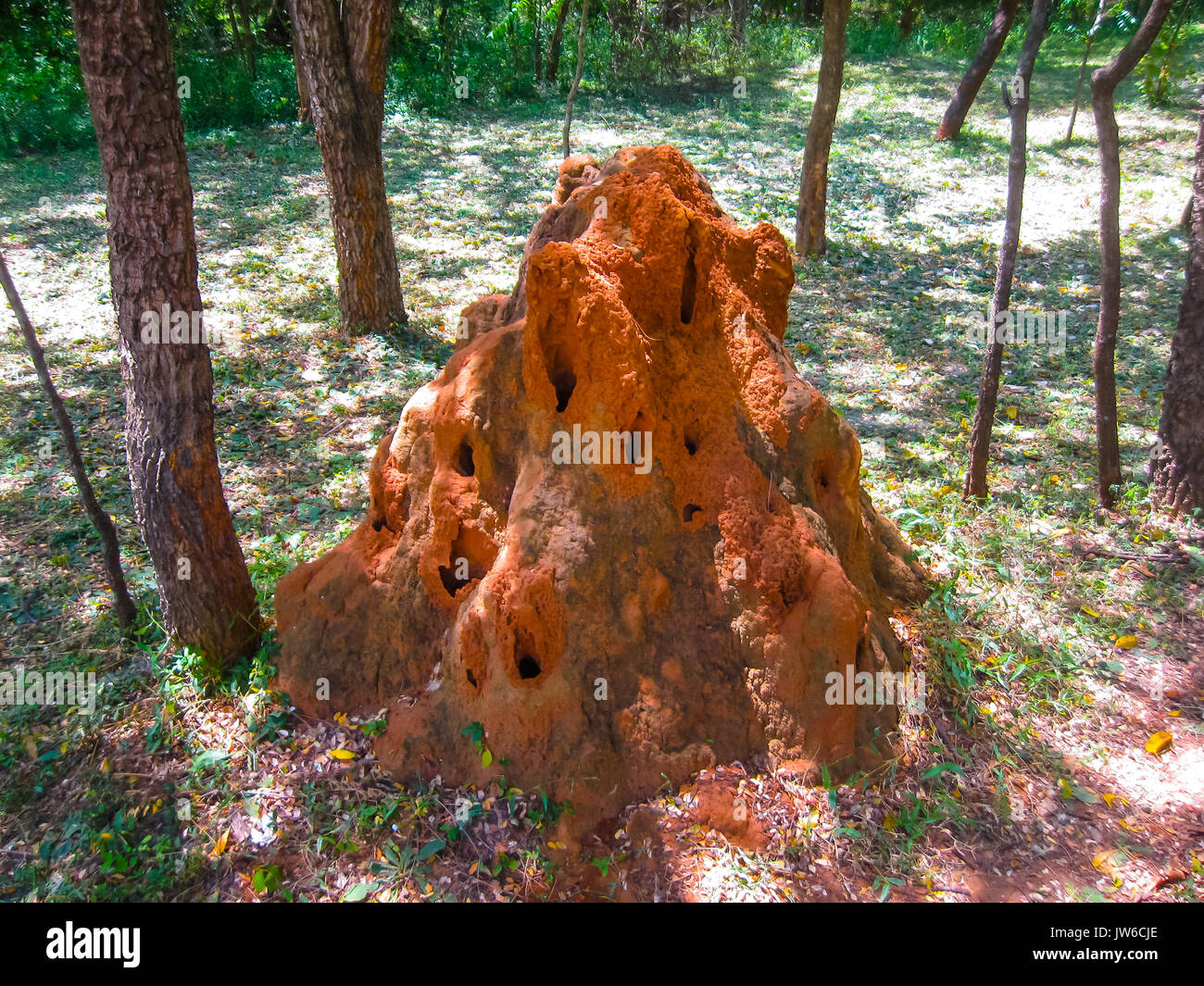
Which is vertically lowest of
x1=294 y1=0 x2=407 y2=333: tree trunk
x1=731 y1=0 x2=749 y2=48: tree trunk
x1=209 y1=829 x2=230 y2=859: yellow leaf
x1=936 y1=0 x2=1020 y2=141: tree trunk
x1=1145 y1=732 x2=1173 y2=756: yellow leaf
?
x1=209 y1=829 x2=230 y2=859: yellow leaf

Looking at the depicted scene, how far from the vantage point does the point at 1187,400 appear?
17.5 ft

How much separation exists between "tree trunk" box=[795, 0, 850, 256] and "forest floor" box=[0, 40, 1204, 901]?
41 centimetres

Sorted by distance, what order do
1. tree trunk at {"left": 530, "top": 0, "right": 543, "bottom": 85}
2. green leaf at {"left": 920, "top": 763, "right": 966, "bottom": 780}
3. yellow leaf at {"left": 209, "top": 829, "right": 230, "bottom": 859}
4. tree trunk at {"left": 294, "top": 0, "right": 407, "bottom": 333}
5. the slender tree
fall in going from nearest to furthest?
1. yellow leaf at {"left": 209, "top": 829, "right": 230, "bottom": 859}
2. green leaf at {"left": 920, "top": 763, "right": 966, "bottom": 780}
3. tree trunk at {"left": 294, "top": 0, "right": 407, "bottom": 333}
4. the slender tree
5. tree trunk at {"left": 530, "top": 0, "right": 543, "bottom": 85}

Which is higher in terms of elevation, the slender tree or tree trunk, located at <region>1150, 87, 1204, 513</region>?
the slender tree

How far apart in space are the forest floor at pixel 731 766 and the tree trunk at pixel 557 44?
8740mm

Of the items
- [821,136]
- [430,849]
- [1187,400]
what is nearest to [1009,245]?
[1187,400]

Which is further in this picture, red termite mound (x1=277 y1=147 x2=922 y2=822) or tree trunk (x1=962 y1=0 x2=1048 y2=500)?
tree trunk (x1=962 y1=0 x2=1048 y2=500)

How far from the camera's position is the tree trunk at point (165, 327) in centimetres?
335

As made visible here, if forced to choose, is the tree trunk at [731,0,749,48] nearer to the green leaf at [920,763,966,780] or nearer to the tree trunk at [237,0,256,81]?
the tree trunk at [237,0,256,81]

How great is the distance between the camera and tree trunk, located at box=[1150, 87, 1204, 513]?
17.1ft

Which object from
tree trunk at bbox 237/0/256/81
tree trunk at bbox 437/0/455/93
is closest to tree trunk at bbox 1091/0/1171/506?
tree trunk at bbox 437/0/455/93

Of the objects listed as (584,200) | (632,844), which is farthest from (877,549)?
(584,200)

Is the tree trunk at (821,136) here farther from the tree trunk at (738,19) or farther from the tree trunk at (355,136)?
the tree trunk at (738,19)

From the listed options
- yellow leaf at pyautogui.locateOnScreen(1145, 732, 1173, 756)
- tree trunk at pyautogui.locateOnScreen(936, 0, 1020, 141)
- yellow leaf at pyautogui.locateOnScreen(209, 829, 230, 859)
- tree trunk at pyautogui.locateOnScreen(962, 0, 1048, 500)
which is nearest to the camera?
yellow leaf at pyautogui.locateOnScreen(209, 829, 230, 859)
